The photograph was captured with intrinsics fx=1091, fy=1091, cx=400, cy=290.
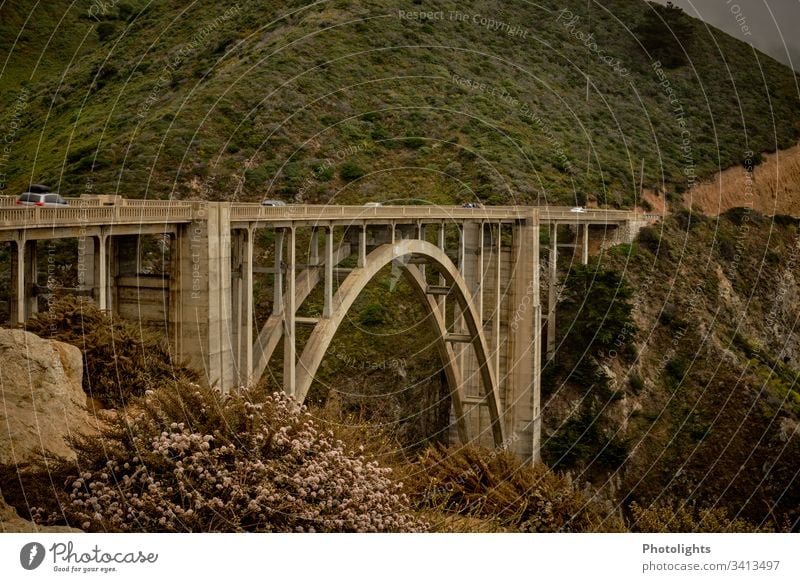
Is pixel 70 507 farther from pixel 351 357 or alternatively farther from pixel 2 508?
pixel 351 357

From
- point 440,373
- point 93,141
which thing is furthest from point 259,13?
point 440,373

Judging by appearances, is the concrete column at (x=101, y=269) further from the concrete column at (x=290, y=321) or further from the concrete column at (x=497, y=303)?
the concrete column at (x=497, y=303)

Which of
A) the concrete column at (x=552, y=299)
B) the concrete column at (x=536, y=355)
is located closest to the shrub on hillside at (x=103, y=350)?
the concrete column at (x=536, y=355)

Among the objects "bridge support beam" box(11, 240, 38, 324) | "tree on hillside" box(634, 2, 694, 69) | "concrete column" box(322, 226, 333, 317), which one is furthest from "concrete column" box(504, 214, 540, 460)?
"tree on hillside" box(634, 2, 694, 69)

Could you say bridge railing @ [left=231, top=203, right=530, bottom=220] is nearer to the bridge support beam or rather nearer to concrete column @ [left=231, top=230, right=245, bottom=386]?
concrete column @ [left=231, top=230, right=245, bottom=386]

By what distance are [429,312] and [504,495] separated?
49.6 ft

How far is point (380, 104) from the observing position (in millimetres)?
56781

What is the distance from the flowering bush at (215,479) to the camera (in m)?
12.3

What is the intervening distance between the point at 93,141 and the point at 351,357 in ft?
55.4

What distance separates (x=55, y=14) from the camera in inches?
3083

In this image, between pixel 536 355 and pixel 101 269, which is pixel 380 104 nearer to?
pixel 536 355

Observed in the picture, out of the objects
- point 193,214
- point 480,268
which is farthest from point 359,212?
point 480,268

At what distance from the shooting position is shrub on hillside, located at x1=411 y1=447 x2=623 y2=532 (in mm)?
17688

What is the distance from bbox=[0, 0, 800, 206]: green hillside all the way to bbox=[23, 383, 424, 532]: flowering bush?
97.7 ft
